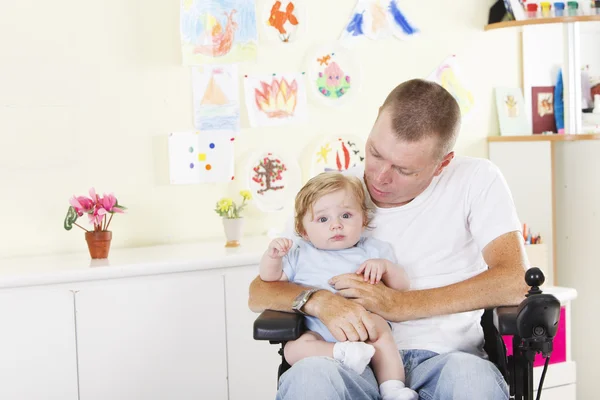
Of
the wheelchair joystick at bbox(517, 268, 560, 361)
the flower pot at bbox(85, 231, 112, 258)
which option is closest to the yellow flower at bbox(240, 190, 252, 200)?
the flower pot at bbox(85, 231, 112, 258)

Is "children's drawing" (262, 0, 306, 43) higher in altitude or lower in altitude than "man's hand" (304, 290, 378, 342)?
higher

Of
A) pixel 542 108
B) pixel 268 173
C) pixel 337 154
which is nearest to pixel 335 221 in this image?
pixel 268 173

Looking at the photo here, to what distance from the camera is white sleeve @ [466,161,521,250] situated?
242 centimetres

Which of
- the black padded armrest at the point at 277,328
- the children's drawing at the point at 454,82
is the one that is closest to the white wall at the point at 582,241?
the children's drawing at the point at 454,82

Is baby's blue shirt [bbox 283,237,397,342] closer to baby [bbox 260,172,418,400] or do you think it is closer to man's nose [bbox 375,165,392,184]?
baby [bbox 260,172,418,400]

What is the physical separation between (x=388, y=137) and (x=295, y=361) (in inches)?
25.2

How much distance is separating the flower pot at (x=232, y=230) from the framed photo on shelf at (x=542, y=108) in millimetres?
1556

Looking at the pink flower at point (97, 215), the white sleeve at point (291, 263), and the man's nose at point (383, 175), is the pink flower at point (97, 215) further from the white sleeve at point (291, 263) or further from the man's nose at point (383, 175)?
the man's nose at point (383, 175)

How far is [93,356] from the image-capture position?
295 cm

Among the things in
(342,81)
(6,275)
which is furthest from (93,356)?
(342,81)

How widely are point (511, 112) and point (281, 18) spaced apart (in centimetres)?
118

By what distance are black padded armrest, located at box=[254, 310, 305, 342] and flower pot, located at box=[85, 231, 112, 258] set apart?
1034 millimetres

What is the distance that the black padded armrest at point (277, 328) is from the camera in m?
2.24

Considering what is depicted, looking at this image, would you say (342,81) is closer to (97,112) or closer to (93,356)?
(97,112)
